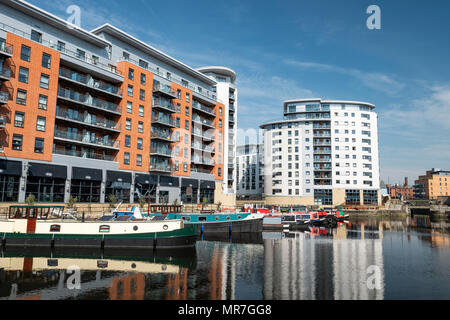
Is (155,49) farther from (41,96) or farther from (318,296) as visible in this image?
(318,296)

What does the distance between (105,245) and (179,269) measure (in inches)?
389

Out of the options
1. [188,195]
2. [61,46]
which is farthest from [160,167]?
[61,46]

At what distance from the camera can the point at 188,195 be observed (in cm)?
6644

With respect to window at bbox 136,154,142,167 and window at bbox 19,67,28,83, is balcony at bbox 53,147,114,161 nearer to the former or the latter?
window at bbox 136,154,142,167

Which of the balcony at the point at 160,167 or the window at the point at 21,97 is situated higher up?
the window at the point at 21,97

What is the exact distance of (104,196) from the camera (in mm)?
50719

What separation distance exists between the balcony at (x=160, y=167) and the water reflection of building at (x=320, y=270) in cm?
2929

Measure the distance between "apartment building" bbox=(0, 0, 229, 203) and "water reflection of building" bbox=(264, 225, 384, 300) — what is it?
97.4 feet

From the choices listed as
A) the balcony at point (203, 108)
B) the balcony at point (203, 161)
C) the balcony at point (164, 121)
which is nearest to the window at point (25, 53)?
the balcony at point (164, 121)

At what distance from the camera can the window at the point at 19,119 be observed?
136 feet

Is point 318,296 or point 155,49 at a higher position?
point 155,49

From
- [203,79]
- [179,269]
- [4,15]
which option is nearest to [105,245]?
[179,269]

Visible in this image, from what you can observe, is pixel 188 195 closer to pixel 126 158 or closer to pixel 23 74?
pixel 126 158

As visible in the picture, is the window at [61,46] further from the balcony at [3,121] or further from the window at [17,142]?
the window at [17,142]
